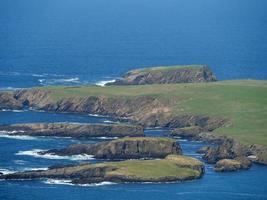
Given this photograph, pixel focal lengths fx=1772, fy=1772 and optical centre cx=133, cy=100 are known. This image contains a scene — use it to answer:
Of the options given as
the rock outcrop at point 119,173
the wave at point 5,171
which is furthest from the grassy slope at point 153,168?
the wave at point 5,171

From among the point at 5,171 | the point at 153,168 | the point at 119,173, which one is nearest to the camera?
the point at 119,173

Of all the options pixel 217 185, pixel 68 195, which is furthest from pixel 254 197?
pixel 68 195

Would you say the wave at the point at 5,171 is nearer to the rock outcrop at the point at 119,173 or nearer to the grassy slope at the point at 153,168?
the rock outcrop at the point at 119,173

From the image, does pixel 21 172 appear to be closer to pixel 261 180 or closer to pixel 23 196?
pixel 23 196

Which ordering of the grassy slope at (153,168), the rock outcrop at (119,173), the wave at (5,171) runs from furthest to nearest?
the wave at (5,171) → the grassy slope at (153,168) → the rock outcrop at (119,173)

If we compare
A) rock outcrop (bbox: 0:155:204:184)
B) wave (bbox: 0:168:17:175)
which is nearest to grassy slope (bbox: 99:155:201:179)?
rock outcrop (bbox: 0:155:204:184)

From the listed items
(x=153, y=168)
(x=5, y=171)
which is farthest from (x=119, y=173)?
(x=5, y=171)

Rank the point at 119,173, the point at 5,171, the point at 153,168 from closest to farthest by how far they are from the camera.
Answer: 1. the point at 119,173
2. the point at 5,171
3. the point at 153,168

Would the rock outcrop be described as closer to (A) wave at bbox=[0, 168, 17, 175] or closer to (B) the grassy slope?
(B) the grassy slope

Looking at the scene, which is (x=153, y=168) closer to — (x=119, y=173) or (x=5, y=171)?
(x=119, y=173)
